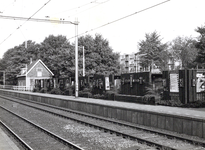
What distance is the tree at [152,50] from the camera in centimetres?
5578

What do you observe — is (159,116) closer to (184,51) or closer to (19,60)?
(184,51)

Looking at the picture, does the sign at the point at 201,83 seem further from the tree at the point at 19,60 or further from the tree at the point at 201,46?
the tree at the point at 19,60

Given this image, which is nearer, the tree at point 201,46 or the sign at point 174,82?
the sign at point 174,82

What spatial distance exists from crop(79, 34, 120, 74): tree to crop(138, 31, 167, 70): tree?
6.69 meters

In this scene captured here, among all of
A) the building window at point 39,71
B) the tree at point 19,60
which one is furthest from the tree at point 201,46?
the tree at point 19,60

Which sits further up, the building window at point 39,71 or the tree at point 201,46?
the tree at point 201,46

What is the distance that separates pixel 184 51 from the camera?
5906 cm

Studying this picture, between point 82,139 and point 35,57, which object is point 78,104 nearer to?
point 82,139

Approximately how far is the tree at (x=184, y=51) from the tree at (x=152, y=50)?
4.50 metres

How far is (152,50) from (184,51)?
8.83m

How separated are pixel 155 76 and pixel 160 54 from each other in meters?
35.7

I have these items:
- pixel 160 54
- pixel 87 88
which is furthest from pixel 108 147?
pixel 160 54

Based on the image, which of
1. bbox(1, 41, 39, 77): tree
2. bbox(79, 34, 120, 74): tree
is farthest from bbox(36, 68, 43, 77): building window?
bbox(1, 41, 39, 77): tree

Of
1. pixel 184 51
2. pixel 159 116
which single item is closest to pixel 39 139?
pixel 159 116
